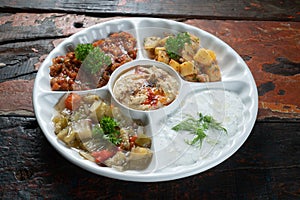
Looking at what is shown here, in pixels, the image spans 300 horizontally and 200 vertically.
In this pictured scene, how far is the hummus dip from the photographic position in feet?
8.66

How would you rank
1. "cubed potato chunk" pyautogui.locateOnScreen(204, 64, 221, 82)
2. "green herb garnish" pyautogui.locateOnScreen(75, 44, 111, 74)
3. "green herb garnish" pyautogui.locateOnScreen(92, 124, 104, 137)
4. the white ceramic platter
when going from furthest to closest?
1. "cubed potato chunk" pyautogui.locateOnScreen(204, 64, 221, 82)
2. "green herb garnish" pyautogui.locateOnScreen(75, 44, 111, 74)
3. "green herb garnish" pyautogui.locateOnScreen(92, 124, 104, 137)
4. the white ceramic platter

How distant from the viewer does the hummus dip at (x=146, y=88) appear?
2639 mm

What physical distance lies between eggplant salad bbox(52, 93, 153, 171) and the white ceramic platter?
0.05 meters

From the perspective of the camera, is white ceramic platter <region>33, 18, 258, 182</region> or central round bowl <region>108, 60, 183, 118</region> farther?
central round bowl <region>108, 60, 183, 118</region>

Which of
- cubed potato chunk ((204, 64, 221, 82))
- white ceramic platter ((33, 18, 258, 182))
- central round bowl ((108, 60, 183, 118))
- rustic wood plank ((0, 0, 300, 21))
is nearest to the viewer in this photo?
white ceramic platter ((33, 18, 258, 182))

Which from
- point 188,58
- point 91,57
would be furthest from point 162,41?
point 91,57

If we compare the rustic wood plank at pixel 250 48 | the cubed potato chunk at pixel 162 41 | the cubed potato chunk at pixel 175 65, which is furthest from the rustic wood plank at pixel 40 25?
the cubed potato chunk at pixel 175 65

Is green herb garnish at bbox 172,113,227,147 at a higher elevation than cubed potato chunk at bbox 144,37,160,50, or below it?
below

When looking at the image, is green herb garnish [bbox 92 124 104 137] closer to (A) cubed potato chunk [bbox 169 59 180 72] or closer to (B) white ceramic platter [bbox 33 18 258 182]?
(B) white ceramic platter [bbox 33 18 258 182]

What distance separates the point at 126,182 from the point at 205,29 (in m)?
1.61

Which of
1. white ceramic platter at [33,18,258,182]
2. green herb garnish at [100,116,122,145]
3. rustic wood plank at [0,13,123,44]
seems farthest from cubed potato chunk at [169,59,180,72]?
rustic wood plank at [0,13,123,44]

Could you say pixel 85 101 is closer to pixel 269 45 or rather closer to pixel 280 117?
pixel 280 117

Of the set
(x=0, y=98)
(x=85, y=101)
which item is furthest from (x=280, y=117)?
(x=0, y=98)

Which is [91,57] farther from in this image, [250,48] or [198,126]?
[250,48]
